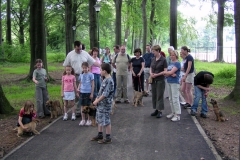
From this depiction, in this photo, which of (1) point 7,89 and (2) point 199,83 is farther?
(1) point 7,89

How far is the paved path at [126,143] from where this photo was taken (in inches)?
218

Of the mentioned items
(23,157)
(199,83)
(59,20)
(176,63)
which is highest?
(59,20)

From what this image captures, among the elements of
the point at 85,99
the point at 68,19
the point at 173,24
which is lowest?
the point at 85,99

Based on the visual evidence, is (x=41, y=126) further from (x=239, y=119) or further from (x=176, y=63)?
(x=239, y=119)

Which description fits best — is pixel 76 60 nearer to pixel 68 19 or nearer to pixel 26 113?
pixel 26 113

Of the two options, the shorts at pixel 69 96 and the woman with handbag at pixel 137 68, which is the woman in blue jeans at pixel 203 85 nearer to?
the woman with handbag at pixel 137 68

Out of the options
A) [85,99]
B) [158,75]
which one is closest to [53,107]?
[85,99]

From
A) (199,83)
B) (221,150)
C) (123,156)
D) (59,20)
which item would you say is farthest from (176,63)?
(59,20)

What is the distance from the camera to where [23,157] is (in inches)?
219

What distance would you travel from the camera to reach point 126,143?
20.5 feet

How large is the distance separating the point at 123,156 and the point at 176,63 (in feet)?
12.1

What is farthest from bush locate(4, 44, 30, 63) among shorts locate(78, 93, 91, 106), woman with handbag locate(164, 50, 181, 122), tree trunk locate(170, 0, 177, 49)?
woman with handbag locate(164, 50, 181, 122)

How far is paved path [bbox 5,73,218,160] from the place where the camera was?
553 centimetres

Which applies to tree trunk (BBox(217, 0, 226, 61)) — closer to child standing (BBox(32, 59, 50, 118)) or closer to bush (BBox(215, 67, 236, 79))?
bush (BBox(215, 67, 236, 79))
